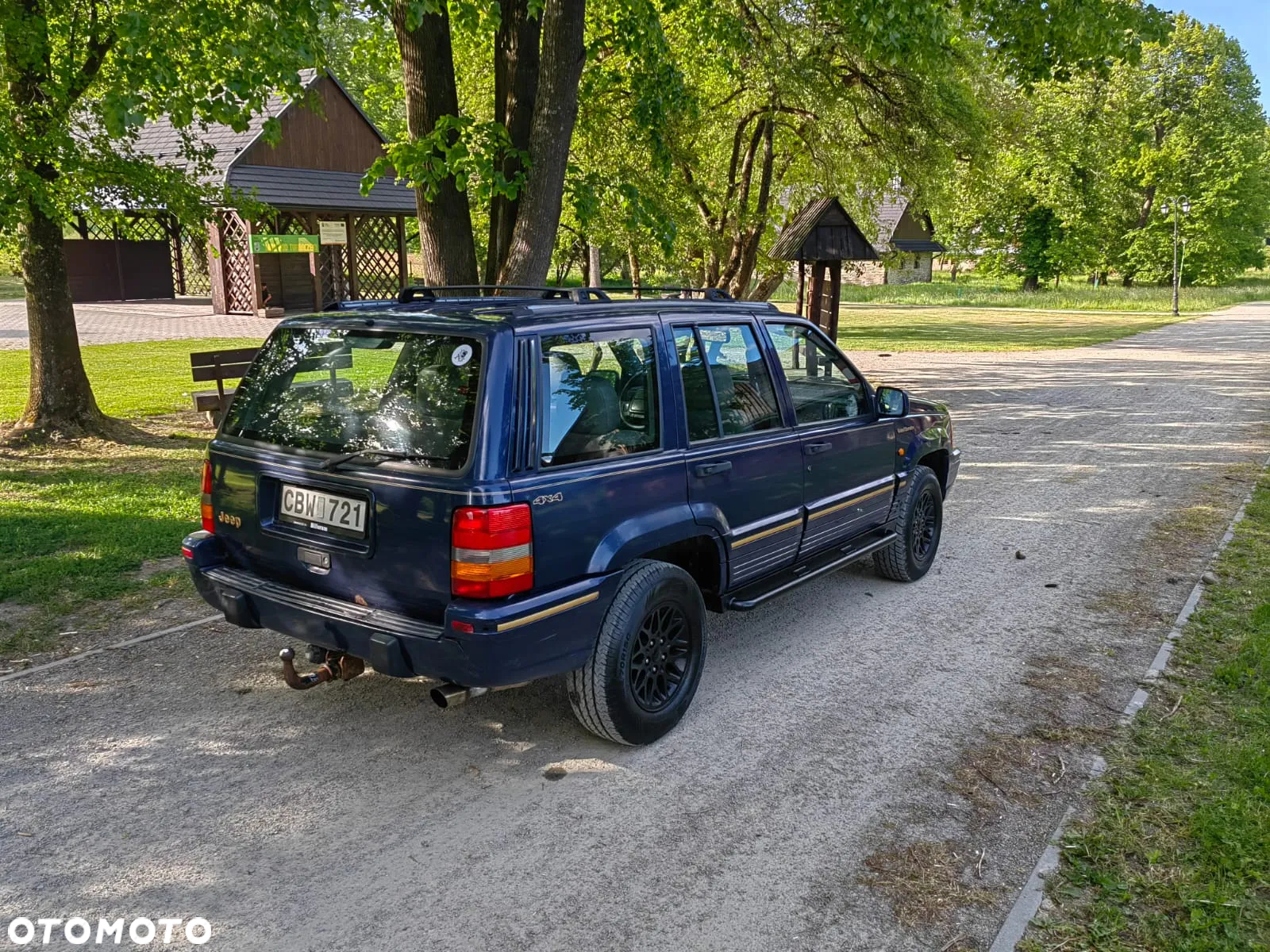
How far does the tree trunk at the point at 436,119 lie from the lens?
856 cm

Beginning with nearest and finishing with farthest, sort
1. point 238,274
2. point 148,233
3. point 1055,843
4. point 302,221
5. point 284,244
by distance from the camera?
1. point 1055,843
2. point 284,244
3. point 238,274
4. point 302,221
5. point 148,233

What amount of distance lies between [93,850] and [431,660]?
4.32ft

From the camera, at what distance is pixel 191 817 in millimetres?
3674

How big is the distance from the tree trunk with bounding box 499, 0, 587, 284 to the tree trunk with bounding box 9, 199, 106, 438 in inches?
202

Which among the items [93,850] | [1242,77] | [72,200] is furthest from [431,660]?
[1242,77]

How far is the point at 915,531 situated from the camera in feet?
21.2

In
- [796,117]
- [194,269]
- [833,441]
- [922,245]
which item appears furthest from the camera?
[922,245]

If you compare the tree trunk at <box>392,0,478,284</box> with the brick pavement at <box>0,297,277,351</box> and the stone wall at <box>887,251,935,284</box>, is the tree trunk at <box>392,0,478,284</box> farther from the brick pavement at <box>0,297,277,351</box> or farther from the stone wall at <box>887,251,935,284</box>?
the stone wall at <box>887,251,935,284</box>

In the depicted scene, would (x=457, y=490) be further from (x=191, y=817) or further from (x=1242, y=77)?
(x=1242, y=77)

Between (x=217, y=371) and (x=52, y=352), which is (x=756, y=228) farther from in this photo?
(x=52, y=352)

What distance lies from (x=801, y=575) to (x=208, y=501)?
2.97 m

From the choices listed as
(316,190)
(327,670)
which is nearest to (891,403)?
(327,670)

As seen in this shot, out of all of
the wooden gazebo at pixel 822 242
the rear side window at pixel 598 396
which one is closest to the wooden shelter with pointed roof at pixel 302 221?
the wooden gazebo at pixel 822 242

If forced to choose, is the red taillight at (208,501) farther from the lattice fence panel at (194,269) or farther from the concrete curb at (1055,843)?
the lattice fence panel at (194,269)
